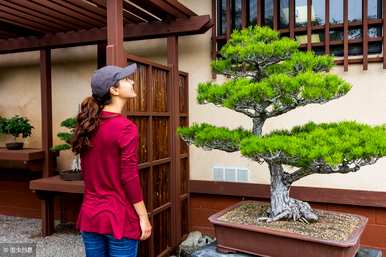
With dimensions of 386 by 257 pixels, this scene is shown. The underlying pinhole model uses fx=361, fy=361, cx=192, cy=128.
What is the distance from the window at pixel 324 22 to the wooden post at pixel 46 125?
165 centimetres

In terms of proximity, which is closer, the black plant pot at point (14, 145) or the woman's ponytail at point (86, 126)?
the woman's ponytail at point (86, 126)

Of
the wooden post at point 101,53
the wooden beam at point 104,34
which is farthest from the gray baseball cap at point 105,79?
the wooden post at point 101,53

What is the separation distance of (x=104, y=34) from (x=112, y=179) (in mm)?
2076

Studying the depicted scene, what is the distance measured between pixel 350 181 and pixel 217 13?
1.80 metres

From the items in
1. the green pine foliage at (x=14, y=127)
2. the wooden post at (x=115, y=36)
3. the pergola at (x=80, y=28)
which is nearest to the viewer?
the wooden post at (x=115, y=36)

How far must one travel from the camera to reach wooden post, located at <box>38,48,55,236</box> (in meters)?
3.48

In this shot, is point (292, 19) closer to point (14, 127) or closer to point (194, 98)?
point (194, 98)

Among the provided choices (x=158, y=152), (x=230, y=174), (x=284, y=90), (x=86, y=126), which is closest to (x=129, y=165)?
(x=86, y=126)

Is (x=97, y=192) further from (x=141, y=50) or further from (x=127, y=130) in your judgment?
(x=141, y=50)

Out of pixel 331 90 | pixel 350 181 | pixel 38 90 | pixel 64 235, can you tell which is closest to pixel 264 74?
pixel 331 90

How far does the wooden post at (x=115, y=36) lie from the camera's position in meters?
2.17

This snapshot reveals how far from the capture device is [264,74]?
209cm

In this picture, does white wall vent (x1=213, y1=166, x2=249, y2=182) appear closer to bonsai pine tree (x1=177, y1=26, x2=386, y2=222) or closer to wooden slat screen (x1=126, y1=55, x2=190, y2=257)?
wooden slat screen (x1=126, y1=55, x2=190, y2=257)

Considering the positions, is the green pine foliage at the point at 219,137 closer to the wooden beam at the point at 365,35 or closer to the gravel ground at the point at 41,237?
the wooden beam at the point at 365,35
